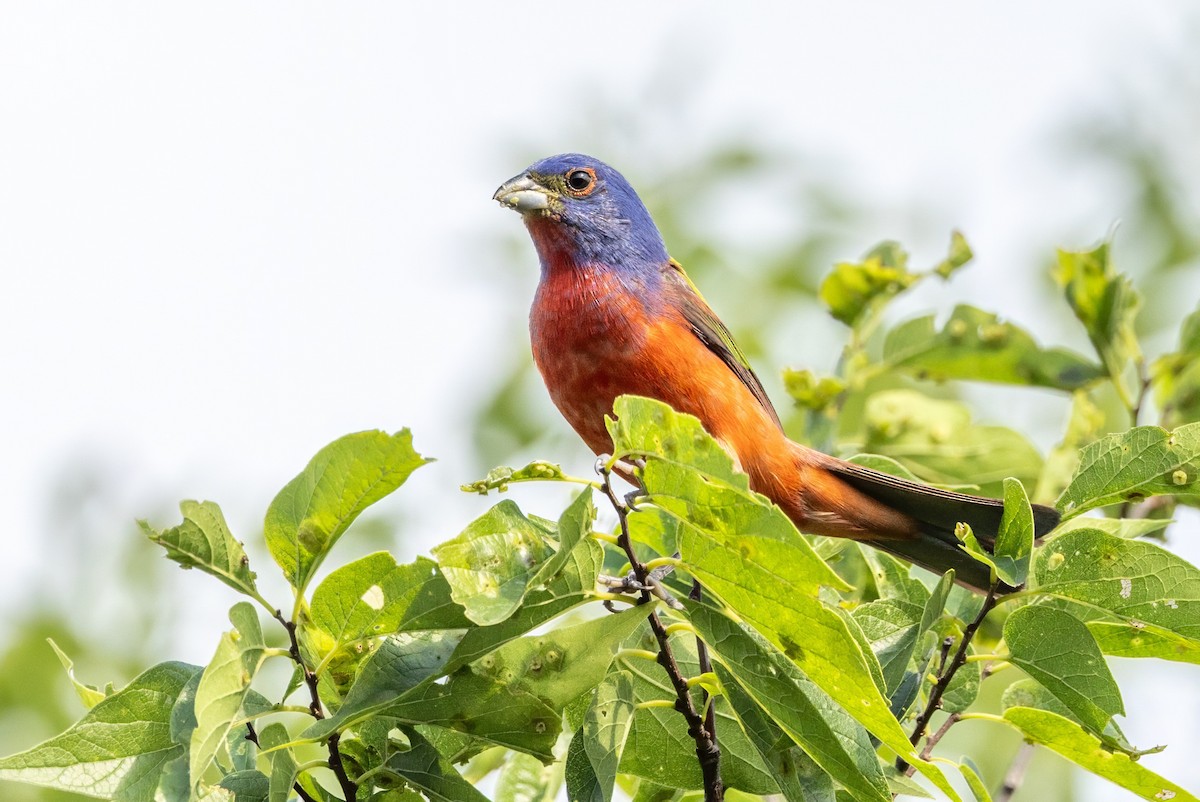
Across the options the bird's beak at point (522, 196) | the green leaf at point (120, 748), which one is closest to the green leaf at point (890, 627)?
the green leaf at point (120, 748)

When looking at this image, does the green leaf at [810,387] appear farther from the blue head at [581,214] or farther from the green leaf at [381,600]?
the green leaf at [381,600]

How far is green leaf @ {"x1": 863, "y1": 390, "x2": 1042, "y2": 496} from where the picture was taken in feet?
17.1

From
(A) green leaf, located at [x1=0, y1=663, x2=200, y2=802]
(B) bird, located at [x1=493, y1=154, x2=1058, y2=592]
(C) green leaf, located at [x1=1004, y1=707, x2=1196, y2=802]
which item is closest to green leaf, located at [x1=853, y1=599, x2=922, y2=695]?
(C) green leaf, located at [x1=1004, y1=707, x2=1196, y2=802]

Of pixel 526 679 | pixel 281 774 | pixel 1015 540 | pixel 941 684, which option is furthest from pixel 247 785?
pixel 1015 540

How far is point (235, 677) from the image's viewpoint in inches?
101

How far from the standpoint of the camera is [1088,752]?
3.12m

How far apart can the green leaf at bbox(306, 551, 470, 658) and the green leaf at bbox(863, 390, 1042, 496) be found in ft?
9.50

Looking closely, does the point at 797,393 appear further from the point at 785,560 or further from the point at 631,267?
the point at 785,560

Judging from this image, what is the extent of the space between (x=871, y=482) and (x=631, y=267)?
3.89 ft

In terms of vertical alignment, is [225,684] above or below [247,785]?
above

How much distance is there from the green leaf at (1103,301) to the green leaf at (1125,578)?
2.56 metres

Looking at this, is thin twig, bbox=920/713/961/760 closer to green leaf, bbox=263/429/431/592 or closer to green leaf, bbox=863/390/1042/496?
green leaf, bbox=263/429/431/592

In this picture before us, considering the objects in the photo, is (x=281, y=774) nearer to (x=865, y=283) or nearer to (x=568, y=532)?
(x=568, y=532)

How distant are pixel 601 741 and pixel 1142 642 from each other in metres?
1.25
